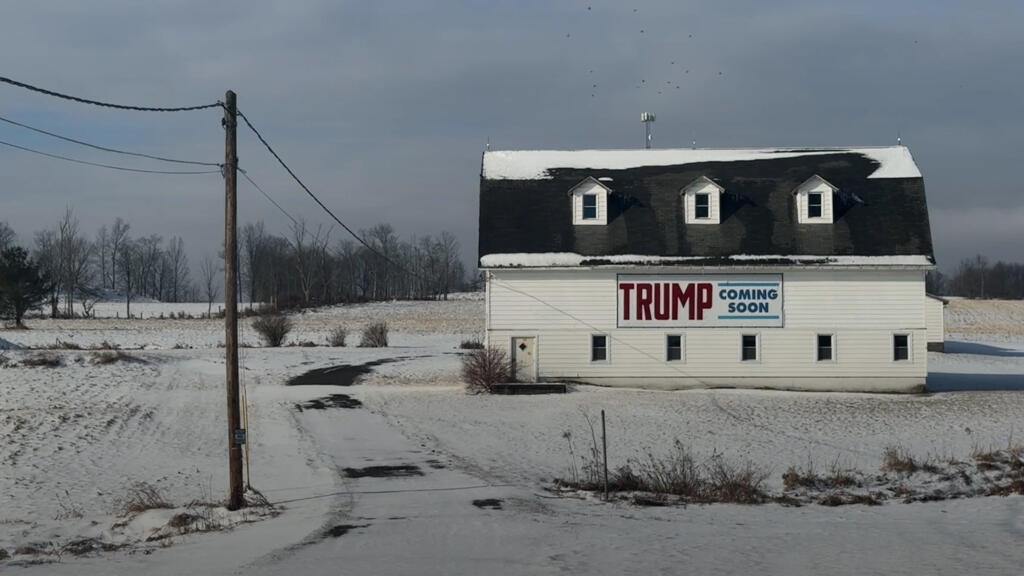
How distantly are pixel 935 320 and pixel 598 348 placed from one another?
1141 inches

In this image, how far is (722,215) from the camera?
Result: 120ft

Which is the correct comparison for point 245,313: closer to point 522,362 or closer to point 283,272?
point 522,362

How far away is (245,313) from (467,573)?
2797 inches

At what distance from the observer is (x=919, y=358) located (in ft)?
113

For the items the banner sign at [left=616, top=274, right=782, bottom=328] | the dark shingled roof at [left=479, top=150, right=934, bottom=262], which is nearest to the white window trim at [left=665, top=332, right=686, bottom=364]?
the banner sign at [left=616, top=274, right=782, bottom=328]

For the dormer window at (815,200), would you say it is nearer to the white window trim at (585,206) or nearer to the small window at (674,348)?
the small window at (674,348)

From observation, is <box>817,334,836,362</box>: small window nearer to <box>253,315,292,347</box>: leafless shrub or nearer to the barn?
the barn

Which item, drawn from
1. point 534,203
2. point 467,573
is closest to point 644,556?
point 467,573

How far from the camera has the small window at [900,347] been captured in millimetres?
34719

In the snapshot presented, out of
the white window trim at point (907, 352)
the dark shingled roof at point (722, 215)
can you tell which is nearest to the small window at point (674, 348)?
the dark shingled roof at point (722, 215)

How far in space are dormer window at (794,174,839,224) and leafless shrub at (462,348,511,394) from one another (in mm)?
12564

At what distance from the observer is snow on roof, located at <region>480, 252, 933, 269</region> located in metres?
34.6

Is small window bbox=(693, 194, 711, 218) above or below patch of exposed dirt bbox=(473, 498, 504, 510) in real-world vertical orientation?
above

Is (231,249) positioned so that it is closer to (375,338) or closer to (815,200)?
(815,200)
